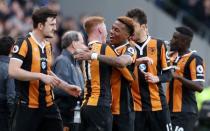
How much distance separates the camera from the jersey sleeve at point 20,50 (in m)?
12.5

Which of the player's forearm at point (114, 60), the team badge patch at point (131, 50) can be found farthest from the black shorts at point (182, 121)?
the player's forearm at point (114, 60)

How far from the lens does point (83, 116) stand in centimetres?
1273

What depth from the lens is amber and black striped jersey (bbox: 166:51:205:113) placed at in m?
14.5

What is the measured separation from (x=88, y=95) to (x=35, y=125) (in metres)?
0.83

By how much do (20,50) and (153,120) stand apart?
7.86 ft

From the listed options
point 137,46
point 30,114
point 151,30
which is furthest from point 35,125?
point 151,30

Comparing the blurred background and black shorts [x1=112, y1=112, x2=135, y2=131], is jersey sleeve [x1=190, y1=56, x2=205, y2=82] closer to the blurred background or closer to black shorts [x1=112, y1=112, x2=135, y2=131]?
black shorts [x1=112, y1=112, x2=135, y2=131]

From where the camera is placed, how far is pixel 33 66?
12.6 metres

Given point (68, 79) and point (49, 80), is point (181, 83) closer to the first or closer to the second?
point (68, 79)

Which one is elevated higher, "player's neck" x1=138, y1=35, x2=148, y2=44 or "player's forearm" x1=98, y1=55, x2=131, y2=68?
"player's neck" x1=138, y1=35, x2=148, y2=44

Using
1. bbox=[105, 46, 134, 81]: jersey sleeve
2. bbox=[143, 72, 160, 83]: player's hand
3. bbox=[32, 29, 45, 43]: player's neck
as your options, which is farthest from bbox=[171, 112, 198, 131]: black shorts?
bbox=[32, 29, 45, 43]: player's neck

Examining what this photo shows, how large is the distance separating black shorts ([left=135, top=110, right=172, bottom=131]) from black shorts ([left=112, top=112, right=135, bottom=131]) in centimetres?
59

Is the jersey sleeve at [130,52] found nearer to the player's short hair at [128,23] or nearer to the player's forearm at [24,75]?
the player's short hair at [128,23]

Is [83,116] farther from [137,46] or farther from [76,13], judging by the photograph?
[76,13]
